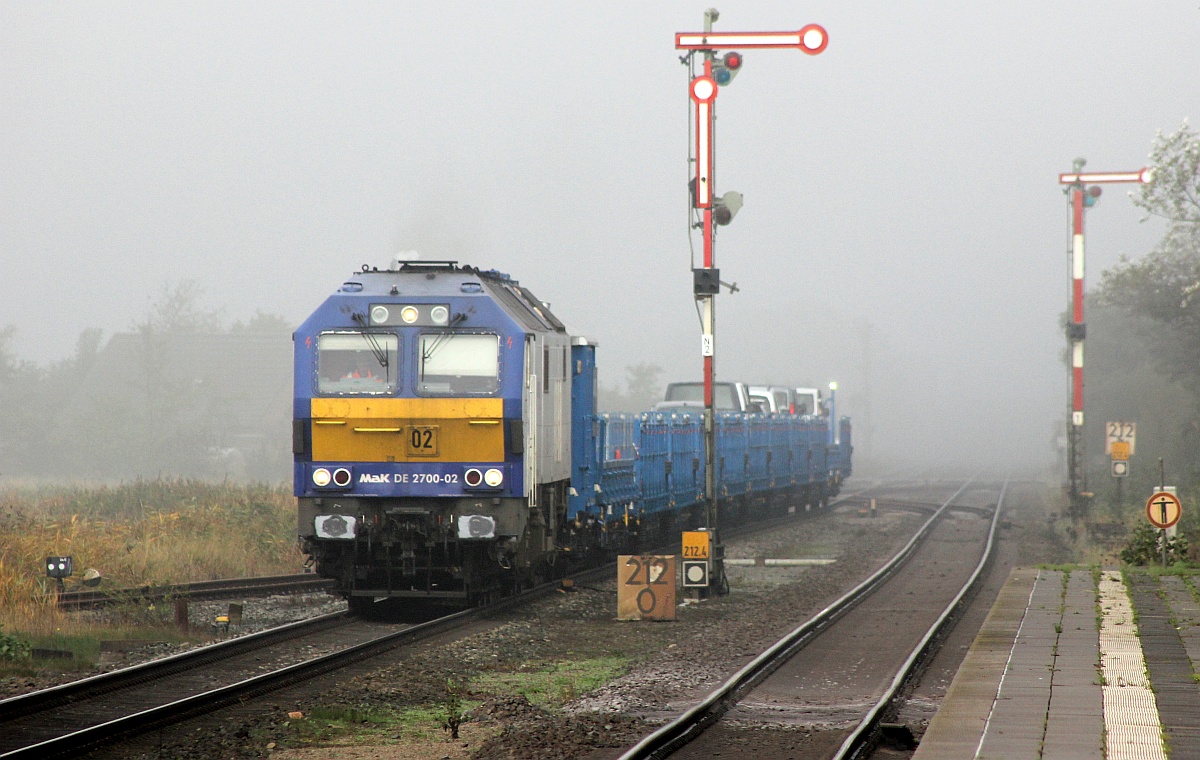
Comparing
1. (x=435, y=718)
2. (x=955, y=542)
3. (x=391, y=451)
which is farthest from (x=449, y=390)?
(x=955, y=542)

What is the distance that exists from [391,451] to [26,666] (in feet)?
13.5

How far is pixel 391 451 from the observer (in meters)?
13.4

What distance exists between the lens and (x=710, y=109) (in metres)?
16.0

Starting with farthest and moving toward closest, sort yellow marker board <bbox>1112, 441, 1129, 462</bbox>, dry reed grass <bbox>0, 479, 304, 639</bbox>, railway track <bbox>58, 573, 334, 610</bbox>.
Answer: yellow marker board <bbox>1112, 441, 1129, 462</bbox>
railway track <bbox>58, 573, 334, 610</bbox>
dry reed grass <bbox>0, 479, 304, 639</bbox>

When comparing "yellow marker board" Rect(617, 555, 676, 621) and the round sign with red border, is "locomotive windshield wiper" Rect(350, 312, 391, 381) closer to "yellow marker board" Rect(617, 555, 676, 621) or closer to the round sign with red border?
"yellow marker board" Rect(617, 555, 676, 621)

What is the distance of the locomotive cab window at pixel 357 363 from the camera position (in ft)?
44.4

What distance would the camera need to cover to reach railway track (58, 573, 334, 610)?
13930mm

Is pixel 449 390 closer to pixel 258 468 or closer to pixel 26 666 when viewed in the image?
pixel 26 666

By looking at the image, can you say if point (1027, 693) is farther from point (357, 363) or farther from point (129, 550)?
point (129, 550)

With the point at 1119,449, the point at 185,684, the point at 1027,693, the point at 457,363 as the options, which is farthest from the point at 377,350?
the point at 1119,449

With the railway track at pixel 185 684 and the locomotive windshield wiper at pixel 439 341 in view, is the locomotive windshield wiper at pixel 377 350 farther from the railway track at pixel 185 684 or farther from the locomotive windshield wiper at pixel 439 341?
the railway track at pixel 185 684

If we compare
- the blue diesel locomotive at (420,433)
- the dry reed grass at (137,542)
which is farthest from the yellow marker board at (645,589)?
the dry reed grass at (137,542)

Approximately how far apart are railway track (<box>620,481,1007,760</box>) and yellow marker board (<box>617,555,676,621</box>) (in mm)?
1639

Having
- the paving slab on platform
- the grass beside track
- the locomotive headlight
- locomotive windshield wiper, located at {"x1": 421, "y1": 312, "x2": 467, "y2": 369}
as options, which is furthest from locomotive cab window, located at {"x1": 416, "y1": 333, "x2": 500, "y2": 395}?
the paving slab on platform
